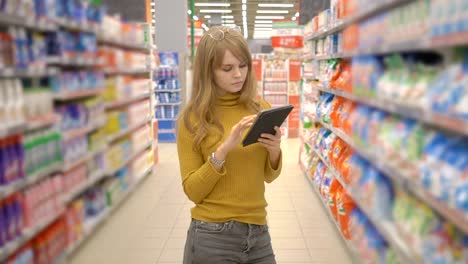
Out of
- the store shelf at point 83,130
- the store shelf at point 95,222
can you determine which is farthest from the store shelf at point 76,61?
the store shelf at point 95,222

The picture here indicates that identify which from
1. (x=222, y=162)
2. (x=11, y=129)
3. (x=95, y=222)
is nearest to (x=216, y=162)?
(x=222, y=162)

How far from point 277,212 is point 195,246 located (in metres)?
3.44

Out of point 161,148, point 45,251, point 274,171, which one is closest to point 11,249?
point 45,251

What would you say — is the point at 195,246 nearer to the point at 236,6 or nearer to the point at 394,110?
the point at 394,110

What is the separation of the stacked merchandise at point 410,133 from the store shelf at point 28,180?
83.6 inches

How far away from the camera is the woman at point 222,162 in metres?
1.87

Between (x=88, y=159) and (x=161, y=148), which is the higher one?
(x=88, y=159)

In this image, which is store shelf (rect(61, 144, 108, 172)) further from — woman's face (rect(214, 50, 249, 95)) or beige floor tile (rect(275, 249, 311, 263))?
woman's face (rect(214, 50, 249, 95))

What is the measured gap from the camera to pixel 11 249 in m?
2.86

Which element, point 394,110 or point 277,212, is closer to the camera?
point 394,110

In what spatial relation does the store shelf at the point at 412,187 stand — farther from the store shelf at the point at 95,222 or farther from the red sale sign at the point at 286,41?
the red sale sign at the point at 286,41

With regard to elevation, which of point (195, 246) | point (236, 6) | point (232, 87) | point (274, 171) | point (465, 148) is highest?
point (236, 6)

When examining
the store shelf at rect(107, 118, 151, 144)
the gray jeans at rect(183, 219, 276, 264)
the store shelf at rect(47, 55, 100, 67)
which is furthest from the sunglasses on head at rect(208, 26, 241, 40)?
Result: the store shelf at rect(107, 118, 151, 144)

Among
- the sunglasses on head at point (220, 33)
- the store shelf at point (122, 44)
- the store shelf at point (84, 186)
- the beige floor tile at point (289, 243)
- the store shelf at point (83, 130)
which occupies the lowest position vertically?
the beige floor tile at point (289, 243)
